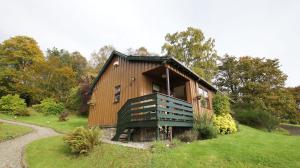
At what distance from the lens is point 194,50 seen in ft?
90.3

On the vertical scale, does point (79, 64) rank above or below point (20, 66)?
above

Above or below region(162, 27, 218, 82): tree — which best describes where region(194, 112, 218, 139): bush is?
below

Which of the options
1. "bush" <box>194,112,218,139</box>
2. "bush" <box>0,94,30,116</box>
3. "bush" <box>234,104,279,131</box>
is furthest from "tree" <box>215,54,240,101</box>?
"bush" <box>0,94,30,116</box>

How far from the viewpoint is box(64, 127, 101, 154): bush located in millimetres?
7457

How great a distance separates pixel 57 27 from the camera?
15617mm

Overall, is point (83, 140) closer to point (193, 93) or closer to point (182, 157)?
point (182, 157)

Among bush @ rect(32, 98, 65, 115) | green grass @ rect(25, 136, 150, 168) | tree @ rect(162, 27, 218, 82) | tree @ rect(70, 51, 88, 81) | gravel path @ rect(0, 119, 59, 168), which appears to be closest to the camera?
green grass @ rect(25, 136, 150, 168)

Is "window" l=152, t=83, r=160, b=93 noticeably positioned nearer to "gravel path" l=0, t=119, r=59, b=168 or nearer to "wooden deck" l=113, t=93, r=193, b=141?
"wooden deck" l=113, t=93, r=193, b=141

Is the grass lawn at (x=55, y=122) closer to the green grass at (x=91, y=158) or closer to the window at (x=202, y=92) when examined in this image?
the green grass at (x=91, y=158)

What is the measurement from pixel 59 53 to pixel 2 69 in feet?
40.9

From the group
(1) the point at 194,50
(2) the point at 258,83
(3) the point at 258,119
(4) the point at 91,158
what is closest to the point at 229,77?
(2) the point at 258,83

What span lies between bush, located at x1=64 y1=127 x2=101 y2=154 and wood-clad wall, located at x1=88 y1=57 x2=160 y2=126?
402 cm

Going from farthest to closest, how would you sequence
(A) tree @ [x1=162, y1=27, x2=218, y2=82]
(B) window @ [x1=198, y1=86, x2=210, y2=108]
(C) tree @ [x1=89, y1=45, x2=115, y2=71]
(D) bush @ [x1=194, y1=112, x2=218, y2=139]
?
(C) tree @ [x1=89, y1=45, x2=115, y2=71], (A) tree @ [x1=162, y1=27, x2=218, y2=82], (B) window @ [x1=198, y1=86, x2=210, y2=108], (D) bush @ [x1=194, y1=112, x2=218, y2=139]

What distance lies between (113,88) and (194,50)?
17.4 metres
